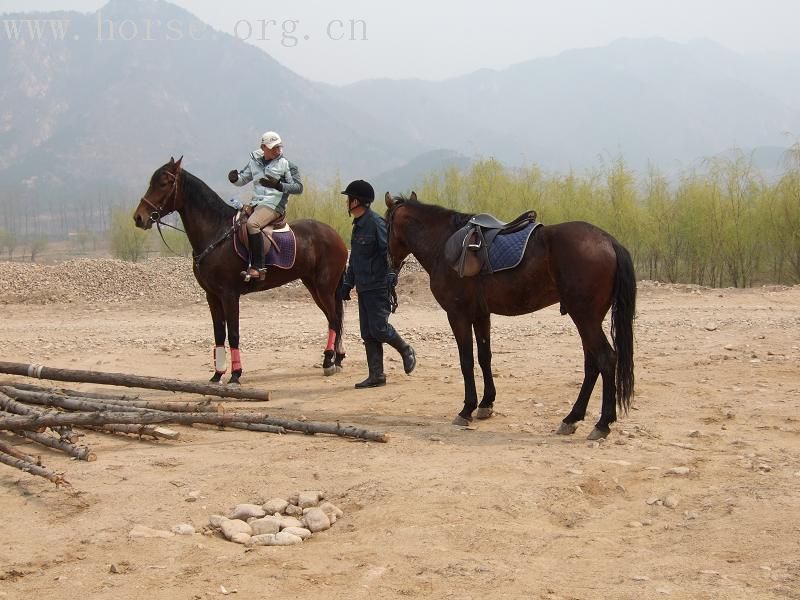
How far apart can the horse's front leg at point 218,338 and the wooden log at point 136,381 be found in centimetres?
130

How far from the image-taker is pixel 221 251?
9492 millimetres

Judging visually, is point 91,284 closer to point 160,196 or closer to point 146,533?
point 160,196

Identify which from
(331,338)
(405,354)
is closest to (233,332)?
(331,338)

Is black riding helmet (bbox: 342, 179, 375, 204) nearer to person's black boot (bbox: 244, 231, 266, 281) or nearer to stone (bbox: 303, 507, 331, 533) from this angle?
person's black boot (bbox: 244, 231, 266, 281)

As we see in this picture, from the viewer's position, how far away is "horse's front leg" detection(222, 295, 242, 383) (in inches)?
369

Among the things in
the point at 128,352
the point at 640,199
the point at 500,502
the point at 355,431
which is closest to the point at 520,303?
the point at 355,431

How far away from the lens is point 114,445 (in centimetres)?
669

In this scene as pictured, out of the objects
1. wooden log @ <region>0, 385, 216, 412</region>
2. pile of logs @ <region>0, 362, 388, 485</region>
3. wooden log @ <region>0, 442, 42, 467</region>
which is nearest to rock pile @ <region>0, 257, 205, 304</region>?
pile of logs @ <region>0, 362, 388, 485</region>

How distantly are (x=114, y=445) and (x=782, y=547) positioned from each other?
492cm

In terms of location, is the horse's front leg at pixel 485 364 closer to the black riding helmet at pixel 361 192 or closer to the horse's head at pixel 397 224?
the horse's head at pixel 397 224

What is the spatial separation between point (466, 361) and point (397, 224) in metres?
1.56

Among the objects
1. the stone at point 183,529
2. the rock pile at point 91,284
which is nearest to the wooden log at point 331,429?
the stone at point 183,529

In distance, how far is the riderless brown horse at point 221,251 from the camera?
31.1 ft

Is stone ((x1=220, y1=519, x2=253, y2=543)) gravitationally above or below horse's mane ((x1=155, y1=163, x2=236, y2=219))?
below
